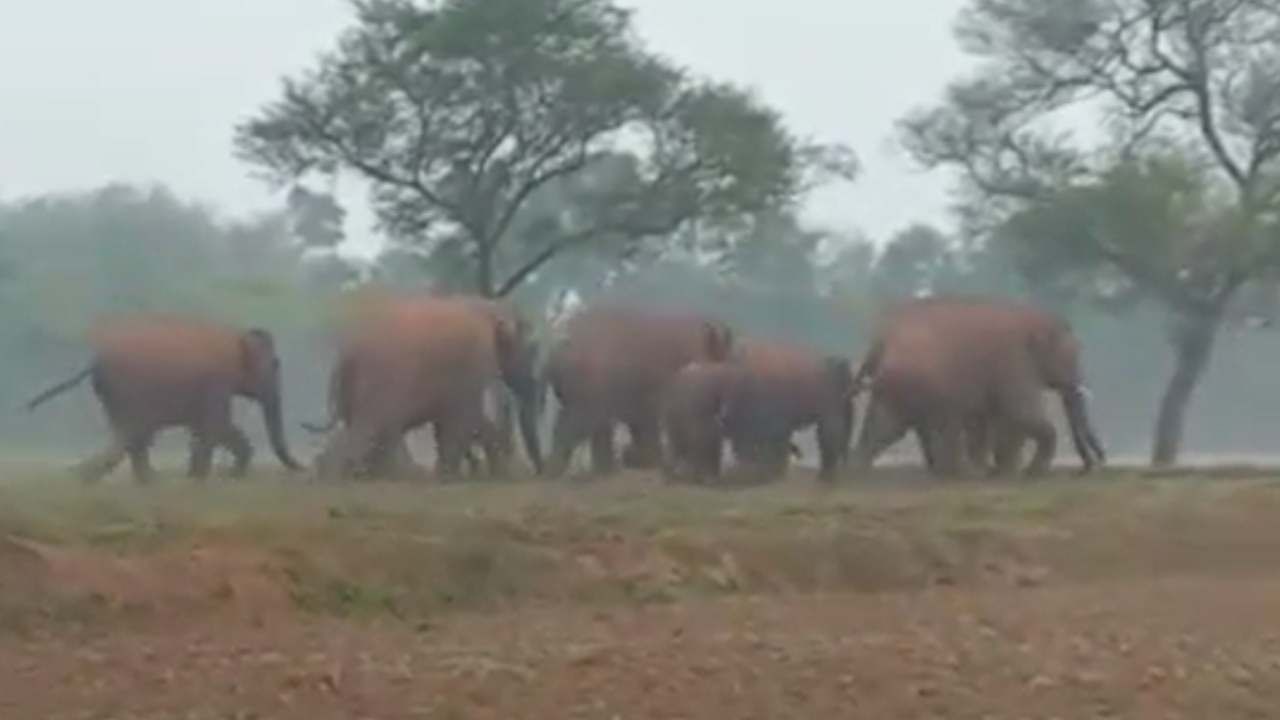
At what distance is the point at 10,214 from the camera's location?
54500 mm

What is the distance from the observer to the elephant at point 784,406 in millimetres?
26312

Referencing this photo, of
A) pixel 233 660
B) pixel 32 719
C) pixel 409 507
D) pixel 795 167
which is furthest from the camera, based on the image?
pixel 795 167

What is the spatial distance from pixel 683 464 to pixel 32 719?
14.0m

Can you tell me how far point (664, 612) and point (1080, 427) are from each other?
45.1 feet

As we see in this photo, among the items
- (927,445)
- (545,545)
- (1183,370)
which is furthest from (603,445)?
(545,545)

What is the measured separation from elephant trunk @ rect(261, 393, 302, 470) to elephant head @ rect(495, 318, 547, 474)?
2.21 m

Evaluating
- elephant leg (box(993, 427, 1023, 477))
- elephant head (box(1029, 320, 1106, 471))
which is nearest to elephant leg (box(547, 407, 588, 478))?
elephant leg (box(993, 427, 1023, 477))

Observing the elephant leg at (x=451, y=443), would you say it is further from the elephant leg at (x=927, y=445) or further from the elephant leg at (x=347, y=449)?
the elephant leg at (x=927, y=445)

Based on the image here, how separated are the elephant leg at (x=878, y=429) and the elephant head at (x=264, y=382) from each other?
5.40 m

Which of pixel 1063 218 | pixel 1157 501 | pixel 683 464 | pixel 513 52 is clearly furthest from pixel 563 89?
pixel 1157 501

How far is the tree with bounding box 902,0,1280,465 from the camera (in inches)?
1395

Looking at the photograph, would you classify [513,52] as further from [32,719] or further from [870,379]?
[32,719]

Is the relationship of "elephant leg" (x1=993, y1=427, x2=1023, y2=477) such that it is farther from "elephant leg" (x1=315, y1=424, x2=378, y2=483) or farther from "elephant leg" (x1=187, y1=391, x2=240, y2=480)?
"elephant leg" (x1=187, y1=391, x2=240, y2=480)

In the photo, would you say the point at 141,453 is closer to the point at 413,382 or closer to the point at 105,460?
the point at 105,460
